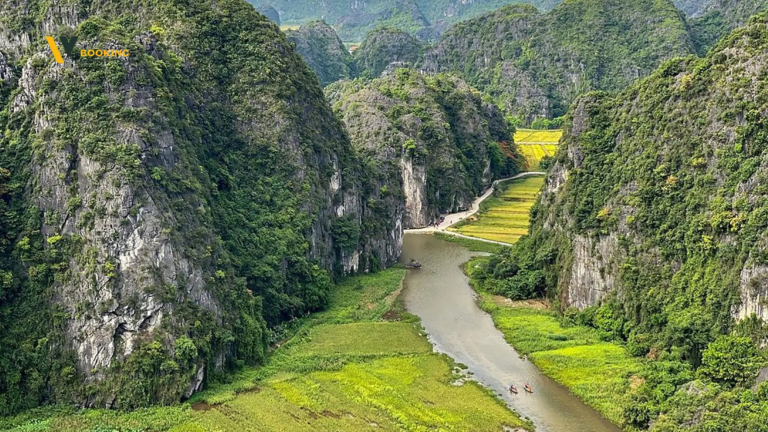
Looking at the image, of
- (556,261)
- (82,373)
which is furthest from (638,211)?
(82,373)

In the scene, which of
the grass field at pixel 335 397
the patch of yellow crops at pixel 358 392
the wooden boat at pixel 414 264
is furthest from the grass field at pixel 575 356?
the wooden boat at pixel 414 264

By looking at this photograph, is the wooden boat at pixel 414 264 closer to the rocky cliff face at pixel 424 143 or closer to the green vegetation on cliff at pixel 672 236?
the rocky cliff face at pixel 424 143

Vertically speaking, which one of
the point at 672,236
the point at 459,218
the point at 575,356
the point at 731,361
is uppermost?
the point at 672,236

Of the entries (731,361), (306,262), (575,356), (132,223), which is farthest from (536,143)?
(132,223)

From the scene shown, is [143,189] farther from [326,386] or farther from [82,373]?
[326,386]

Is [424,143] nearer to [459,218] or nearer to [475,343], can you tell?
[459,218]
